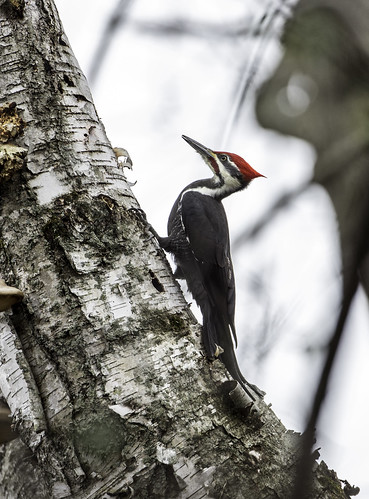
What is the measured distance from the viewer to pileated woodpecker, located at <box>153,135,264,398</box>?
3152mm

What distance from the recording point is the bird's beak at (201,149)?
4.18 metres

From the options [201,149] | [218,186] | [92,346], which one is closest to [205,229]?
[218,186]

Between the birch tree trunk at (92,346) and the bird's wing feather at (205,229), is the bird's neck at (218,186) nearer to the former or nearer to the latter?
the bird's wing feather at (205,229)

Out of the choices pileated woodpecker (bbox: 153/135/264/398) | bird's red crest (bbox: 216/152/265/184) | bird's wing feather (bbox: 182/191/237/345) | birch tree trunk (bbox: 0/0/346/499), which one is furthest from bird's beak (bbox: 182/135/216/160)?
birch tree trunk (bbox: 0/0/346/499)

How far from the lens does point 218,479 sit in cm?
152

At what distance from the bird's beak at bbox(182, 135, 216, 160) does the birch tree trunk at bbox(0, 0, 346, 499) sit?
78.7 inches

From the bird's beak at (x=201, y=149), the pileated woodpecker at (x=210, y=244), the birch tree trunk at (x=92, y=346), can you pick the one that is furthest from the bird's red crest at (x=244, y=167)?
the birch tree trunk at (x=92, y=346)

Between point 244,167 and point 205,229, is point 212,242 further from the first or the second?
point 244,167

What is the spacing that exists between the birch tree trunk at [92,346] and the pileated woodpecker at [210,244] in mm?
1060

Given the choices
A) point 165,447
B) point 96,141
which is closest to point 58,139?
point 96,141

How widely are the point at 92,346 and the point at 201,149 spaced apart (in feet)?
8.98

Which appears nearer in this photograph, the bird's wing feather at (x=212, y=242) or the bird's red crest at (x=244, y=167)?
the bird's wing feather at (x=212, y=242)

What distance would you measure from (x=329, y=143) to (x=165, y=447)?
4.47 meters

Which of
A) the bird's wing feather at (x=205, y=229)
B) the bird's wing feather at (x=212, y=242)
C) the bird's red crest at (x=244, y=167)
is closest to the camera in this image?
the bird's wing feather at (x=212, y=242)
